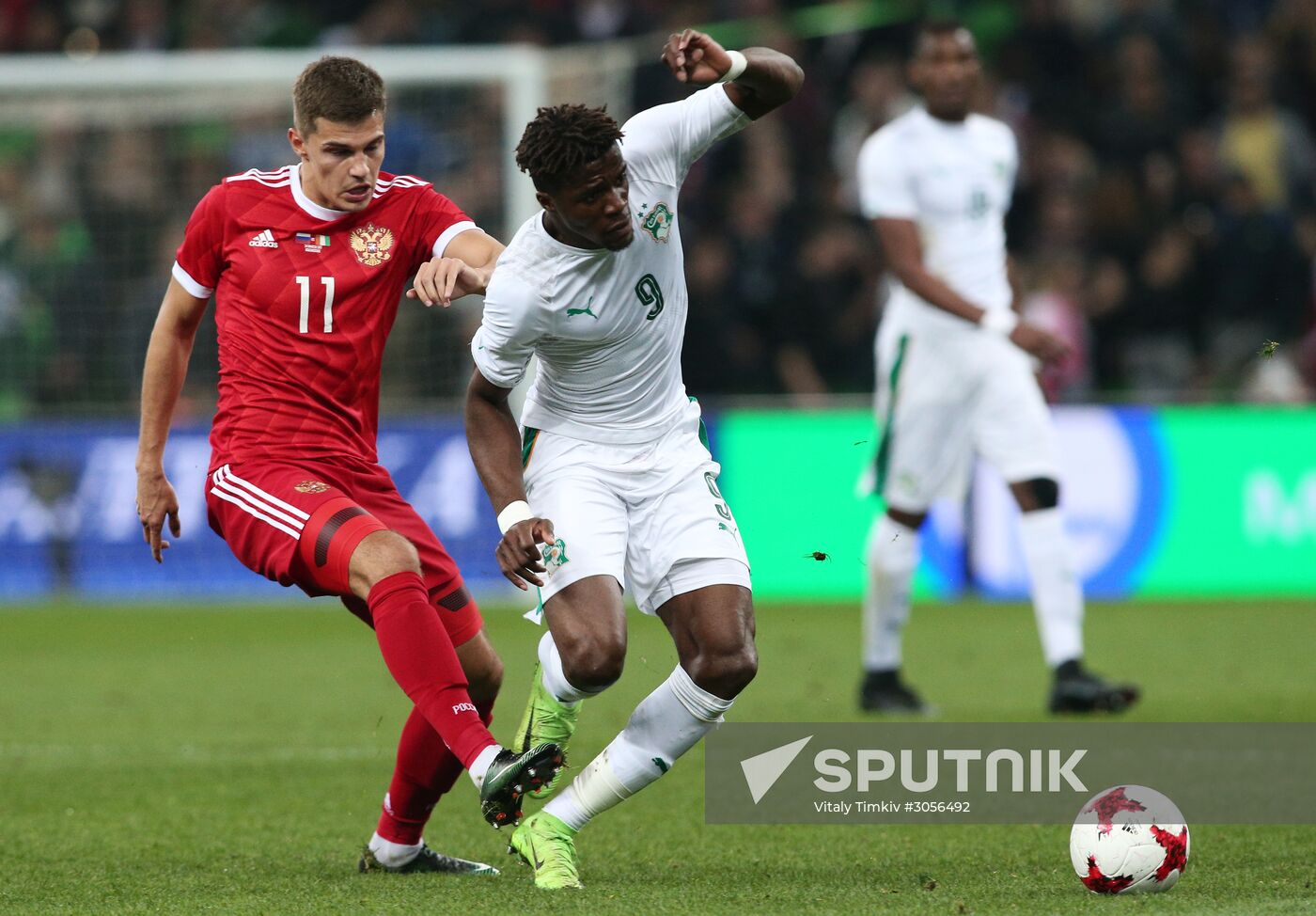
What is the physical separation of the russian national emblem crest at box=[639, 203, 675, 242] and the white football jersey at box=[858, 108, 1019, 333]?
3672 mm

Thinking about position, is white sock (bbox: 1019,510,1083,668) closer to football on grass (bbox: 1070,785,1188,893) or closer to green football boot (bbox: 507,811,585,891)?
football on grass (bbox: 1070,785,1188,893)

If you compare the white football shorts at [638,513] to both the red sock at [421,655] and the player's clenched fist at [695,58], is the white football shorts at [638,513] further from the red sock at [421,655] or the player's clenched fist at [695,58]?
the player's clenched fist at [695,58]

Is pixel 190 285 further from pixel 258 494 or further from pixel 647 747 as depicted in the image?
pixel 647 747

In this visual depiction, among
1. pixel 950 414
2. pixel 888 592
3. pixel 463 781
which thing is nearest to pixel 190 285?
pixel 463 781

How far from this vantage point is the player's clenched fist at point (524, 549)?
4.71 m

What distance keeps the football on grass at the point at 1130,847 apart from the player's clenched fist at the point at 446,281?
198 cm

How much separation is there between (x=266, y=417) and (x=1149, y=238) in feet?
36.2

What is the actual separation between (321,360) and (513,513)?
0.73 meters

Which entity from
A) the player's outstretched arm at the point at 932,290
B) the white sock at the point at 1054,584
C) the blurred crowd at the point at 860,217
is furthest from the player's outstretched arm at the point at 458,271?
the blurred crowd at the point at 860,217

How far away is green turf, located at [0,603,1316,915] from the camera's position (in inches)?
184

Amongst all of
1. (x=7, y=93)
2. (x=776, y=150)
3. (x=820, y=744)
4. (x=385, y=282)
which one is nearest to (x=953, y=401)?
(x=820, y=744)

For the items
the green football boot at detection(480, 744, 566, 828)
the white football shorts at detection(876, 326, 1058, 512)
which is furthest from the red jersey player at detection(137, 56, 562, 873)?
the white football shorts at detection(876, 326, 1058, 512)

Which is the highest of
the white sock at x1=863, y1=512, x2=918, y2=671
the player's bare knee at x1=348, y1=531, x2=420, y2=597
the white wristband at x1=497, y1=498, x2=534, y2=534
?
the white wristband at x1=497, y1=498, x2=534, y2=534

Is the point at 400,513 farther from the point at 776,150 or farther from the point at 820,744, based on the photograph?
the point at 776,150
